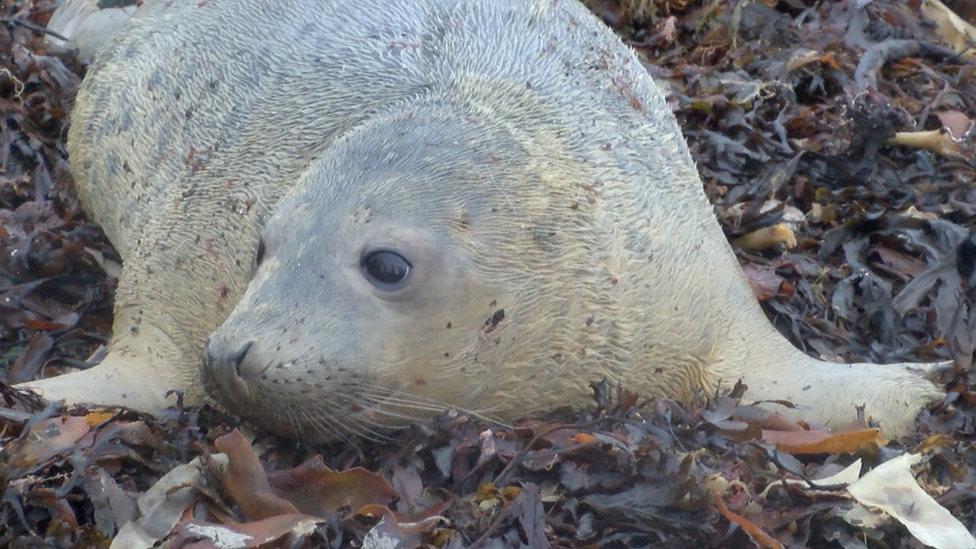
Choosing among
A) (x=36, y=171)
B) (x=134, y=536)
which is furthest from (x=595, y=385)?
(x=36, y=171)

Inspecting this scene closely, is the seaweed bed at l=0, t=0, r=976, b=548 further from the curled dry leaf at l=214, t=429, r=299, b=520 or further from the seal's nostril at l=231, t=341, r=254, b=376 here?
the seal's nostril at l=231, t=341, r=254, b=376

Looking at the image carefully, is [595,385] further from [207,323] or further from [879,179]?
[879,179]

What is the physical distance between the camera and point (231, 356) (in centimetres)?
347

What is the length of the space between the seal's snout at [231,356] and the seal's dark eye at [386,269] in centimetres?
40

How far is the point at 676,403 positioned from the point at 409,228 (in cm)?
106

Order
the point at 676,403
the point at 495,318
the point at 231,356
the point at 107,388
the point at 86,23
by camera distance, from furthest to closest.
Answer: the point at 86,23
the point at 107,388
the point at 676,403
the point at 495,318
the point at 231,356

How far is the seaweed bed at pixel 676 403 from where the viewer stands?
11.1 ft

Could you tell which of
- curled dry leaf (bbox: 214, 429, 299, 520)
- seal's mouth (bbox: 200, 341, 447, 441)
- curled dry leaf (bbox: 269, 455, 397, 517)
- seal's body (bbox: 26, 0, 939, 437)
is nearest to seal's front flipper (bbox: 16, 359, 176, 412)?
seal's body (bbox: 26, 0, 939, 437)

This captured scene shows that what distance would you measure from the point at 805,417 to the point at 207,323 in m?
2.15

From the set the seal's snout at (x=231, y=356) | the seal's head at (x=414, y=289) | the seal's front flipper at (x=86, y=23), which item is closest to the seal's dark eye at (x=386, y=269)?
the seal's head at (x=414, y=289)

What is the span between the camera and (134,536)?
3.34 meters

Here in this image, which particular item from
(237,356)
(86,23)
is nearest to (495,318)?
(237,356)

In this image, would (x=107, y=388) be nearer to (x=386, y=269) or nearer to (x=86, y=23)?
(x=386, y=269)

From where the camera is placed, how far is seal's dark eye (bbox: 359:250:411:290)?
363 centimetres
